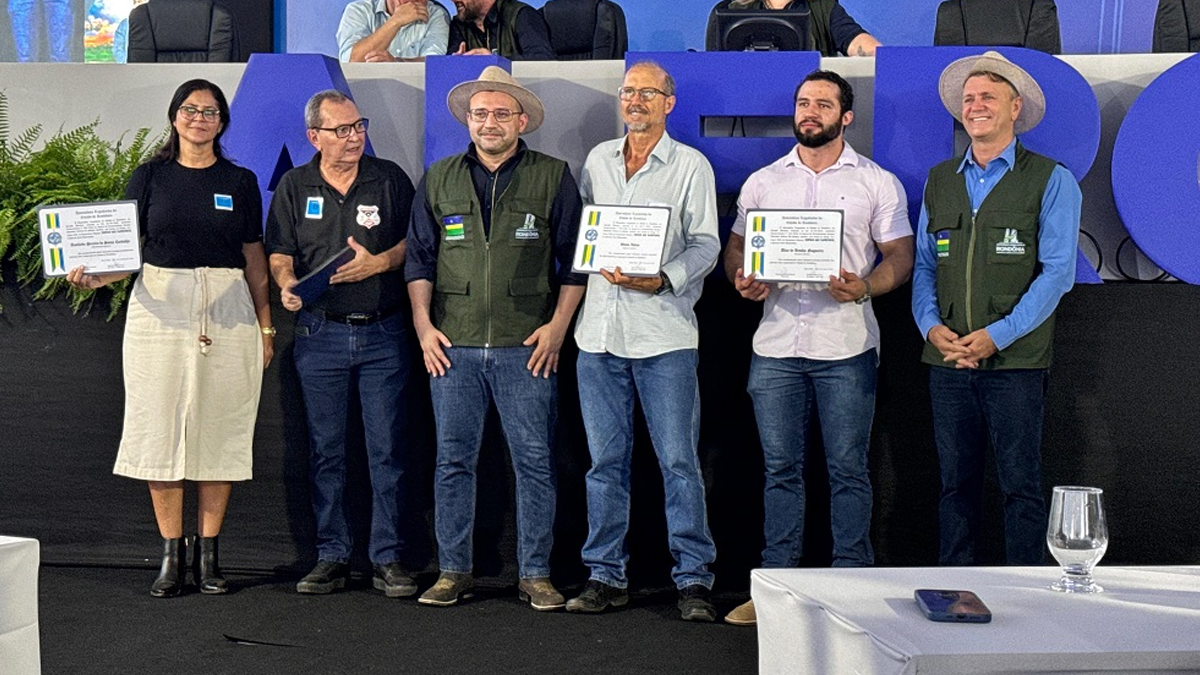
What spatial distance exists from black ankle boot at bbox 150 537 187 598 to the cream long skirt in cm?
24

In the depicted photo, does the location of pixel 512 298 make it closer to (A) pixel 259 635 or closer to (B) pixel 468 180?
(B) pixel 468 180

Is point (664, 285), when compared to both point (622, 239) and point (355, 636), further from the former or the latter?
point (355, 636)

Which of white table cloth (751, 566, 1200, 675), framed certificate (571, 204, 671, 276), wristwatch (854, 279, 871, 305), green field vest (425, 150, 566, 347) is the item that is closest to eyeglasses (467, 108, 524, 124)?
green field vest (425, 150, 566, 347)

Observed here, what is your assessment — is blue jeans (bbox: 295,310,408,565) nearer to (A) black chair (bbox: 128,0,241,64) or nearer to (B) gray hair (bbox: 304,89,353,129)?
(B) gray hair (bbox: 304,89,353,129)

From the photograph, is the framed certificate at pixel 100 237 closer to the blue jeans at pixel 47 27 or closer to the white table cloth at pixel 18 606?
the white table cloth at pixel 18 606

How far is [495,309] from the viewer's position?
4273 mm

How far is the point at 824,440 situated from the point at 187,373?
6.48 ft

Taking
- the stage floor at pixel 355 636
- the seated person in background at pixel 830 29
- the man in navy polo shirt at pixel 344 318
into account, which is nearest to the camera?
the stage floor at pixel 355 636

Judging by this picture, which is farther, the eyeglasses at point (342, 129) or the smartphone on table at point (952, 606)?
the eyeglasses at point (342, 129)

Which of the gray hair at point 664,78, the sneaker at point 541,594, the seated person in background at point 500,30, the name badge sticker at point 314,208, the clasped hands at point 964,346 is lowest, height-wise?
the sneaker at point 541,594

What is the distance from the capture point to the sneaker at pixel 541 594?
4266mm

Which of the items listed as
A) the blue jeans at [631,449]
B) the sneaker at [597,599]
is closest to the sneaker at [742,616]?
the blue jeans at [631,449]

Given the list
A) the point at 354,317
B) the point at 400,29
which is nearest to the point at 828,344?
the point at 354,317

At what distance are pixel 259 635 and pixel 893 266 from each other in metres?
2.13
